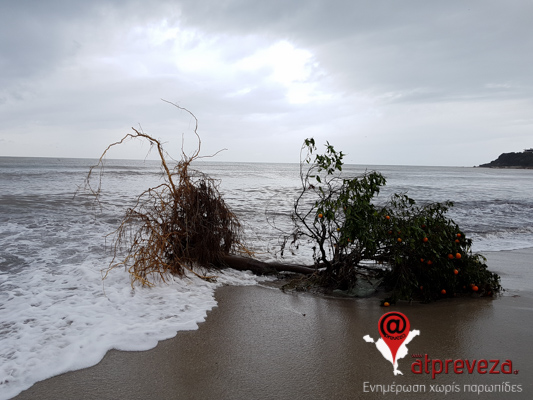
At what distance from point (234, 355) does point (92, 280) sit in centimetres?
269

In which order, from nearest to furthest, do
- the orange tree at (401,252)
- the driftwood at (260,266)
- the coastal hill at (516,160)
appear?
the orange tree at (401,252) → the driftwood at (260,266) → the coastal hill at (516,160)

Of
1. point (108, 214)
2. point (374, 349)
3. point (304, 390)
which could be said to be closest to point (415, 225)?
point (374, 349)

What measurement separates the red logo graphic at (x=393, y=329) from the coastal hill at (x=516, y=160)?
418 feet

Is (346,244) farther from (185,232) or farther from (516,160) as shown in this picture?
(516,160)

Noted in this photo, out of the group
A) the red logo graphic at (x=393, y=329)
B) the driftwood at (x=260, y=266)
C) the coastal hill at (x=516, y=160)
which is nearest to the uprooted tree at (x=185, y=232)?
the driftwood at (x=260, y=266)

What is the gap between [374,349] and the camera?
312 centimetres

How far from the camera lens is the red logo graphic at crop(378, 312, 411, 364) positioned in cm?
320

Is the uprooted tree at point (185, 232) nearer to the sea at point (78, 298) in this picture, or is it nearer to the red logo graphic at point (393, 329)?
the sea at point (78, 298)

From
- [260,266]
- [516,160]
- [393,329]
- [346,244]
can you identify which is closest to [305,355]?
[393,329]

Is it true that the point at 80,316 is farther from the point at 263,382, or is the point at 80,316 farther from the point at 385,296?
the point at 385,296

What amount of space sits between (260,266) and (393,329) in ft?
8.37

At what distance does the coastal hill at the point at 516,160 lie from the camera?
107m

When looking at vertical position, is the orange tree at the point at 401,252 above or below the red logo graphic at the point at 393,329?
above

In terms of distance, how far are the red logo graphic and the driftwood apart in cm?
165
